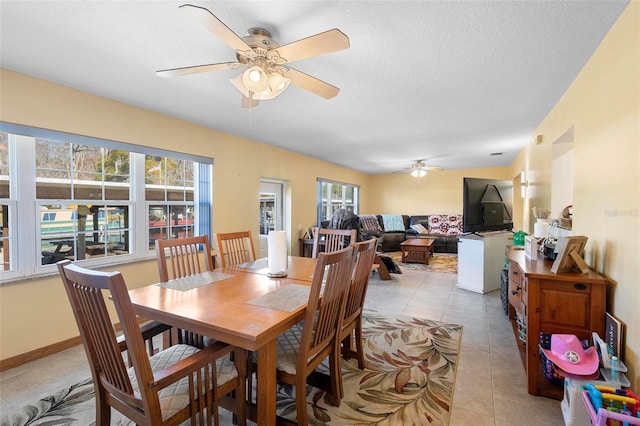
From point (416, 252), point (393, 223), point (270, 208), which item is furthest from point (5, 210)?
point (393, 223)

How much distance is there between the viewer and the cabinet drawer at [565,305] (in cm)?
171

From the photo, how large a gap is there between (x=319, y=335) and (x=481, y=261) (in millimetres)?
3303

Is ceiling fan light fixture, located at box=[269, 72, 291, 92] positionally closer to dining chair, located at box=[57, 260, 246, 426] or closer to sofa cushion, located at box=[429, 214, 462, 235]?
dining chair, located at box=[57, 260, 246, 426]

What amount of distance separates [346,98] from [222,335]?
234 centimetres

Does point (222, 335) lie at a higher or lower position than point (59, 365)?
higher

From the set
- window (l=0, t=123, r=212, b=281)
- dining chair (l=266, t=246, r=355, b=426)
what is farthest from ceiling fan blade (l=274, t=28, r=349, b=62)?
window (l=0, t=123, r=212, b=281)

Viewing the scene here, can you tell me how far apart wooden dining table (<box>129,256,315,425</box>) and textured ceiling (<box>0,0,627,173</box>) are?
5.01 feet

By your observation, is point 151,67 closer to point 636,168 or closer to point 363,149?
point 636,168

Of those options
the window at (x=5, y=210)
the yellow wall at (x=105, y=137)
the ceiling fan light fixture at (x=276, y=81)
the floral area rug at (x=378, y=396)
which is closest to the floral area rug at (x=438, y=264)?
the floral area rug at (x=378, y=396)

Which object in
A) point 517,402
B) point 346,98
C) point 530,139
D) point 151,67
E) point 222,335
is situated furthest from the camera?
point 530,139

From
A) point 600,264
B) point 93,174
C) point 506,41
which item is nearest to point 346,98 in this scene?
point 506,41

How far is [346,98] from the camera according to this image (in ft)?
9.05

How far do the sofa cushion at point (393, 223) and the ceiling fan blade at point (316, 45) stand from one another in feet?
23.3

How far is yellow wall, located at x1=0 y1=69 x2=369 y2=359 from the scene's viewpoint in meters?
2.21
